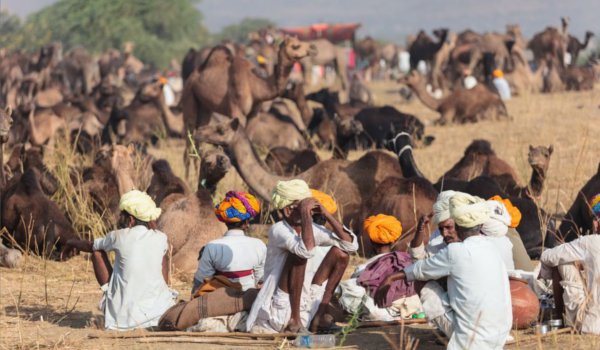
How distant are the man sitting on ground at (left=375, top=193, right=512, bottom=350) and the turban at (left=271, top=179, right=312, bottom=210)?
97cm

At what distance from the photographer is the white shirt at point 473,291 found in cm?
648

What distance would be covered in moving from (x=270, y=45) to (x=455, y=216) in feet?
99.7

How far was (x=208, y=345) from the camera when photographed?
23.9 feet

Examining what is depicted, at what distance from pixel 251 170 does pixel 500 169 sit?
9.30ft

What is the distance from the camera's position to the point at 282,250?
7.40 metres

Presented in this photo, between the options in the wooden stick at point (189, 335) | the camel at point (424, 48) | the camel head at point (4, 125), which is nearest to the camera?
the wooden stick at point (189, 335)

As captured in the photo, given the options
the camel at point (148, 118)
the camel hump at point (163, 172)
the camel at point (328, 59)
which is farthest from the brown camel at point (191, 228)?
the camel at point (328, 59)

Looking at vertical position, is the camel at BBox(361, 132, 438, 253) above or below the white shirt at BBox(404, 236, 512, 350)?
below

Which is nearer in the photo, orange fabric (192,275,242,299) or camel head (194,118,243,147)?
orange fabric (192,275,242,299)

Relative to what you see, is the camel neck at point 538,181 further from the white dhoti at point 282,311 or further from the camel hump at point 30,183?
the white dhoti at point 282,311

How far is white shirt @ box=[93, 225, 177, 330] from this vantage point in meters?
7.84

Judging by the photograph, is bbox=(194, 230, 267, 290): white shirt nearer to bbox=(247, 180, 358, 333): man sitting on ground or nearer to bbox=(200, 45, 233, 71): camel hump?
bbox=(247, 180, 358, 333): man sitting on ground

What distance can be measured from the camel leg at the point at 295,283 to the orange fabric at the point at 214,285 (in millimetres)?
658

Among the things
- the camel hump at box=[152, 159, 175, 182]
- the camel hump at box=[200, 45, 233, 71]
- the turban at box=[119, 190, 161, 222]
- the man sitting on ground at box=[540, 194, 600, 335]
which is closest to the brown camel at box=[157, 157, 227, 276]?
the camel hump at box=[152, 159, 175, 182]
